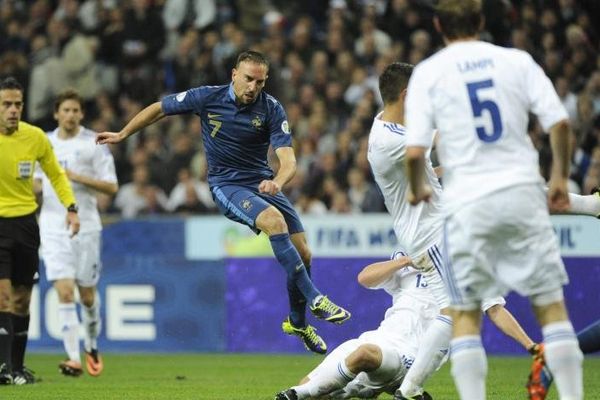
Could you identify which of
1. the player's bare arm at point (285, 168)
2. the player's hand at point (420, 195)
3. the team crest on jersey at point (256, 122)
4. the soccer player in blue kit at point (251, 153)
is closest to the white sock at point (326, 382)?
the soccer player in blue kit at point (251, 153)

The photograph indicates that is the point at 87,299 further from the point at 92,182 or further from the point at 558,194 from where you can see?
the point at 558,194

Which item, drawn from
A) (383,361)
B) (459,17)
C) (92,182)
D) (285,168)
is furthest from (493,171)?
(92,182)

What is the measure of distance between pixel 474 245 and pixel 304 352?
28.7 feet

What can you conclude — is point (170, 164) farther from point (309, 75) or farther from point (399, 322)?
point (399, 322)

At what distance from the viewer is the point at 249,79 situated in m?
9.45

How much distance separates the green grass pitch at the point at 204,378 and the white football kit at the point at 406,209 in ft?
4.71

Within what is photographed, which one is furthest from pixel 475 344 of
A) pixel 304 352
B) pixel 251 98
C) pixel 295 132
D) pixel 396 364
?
pixel 295 132

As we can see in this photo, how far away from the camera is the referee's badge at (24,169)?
35.8 ft

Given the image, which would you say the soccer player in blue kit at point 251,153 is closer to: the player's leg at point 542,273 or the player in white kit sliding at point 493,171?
the player in white kit sliding at point 493,171

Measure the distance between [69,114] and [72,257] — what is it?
1423mm

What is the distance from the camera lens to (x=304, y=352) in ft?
48.4

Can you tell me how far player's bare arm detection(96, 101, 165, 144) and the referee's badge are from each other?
183 centimetres

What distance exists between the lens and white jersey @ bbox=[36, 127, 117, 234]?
12578 mm

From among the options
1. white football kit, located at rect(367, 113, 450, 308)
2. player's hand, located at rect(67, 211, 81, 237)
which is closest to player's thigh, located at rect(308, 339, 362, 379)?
white football kit, located at rect(367, 113, 450, 308)
